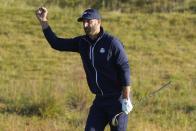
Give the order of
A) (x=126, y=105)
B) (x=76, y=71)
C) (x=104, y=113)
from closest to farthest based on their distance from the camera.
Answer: (x=126, y=105) → (x=104, y=113) → (x=76, y=71)

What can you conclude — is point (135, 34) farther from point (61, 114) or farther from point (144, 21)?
point (61, 114)

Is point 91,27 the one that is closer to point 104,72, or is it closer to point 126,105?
point 104,72

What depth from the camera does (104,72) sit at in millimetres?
6801

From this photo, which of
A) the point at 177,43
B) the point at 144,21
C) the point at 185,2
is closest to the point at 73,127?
the point at 177,43

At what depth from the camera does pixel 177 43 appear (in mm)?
16969

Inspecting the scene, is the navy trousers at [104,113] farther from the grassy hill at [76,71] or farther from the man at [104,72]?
the grassy hill at [76,71]

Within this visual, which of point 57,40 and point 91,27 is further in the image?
point 57,40

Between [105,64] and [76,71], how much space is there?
6.30 m

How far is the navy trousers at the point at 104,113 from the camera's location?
689cm

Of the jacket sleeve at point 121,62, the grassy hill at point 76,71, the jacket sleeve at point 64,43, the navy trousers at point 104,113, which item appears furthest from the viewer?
the grassy hill at point 76,71

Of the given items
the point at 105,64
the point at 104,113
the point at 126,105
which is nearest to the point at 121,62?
the point at 105,64

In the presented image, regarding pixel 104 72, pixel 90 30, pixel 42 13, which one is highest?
pixel 42 13

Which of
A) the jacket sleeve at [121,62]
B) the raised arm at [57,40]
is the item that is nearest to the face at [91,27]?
the jacket sleeve at [121,62]

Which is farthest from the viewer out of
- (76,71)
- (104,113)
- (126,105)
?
(76,71)
